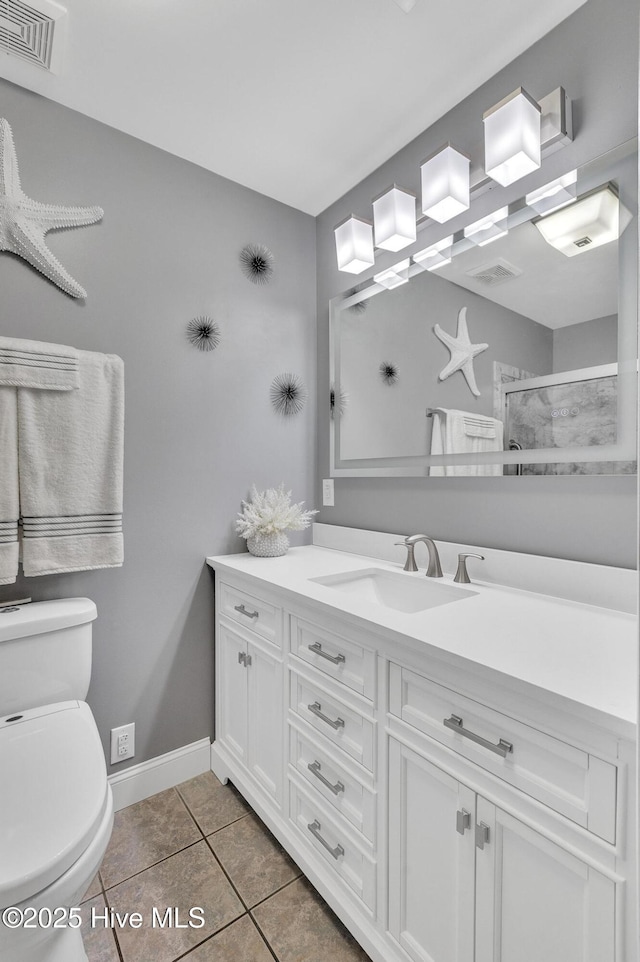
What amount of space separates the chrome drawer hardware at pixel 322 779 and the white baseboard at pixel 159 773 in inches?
28.7

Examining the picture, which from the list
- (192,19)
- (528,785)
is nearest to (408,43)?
(192,19)

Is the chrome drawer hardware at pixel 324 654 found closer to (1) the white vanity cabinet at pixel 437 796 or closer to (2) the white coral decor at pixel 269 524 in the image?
(1) the white vanity cabinet at pixel 437 796

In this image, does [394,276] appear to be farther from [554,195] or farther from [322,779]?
[322,779]

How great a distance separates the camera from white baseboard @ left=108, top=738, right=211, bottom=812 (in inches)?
64.7

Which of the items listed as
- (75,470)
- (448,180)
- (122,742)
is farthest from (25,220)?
(122,742)

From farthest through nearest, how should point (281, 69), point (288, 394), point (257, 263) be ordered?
point (288, 394) < point (257, 263) < point (281, 69)

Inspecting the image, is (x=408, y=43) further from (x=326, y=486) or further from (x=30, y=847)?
(x=30, y=847)

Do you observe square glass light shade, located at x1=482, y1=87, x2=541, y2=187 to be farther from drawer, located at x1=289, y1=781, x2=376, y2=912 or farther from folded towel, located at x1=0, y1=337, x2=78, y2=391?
drawer, located at x1=289, y1=781, x2=376, y2=912

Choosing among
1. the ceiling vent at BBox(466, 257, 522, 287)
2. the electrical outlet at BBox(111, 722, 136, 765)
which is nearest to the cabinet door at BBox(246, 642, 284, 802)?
the electrical outlet at BBox(111, 722, 136, 765)

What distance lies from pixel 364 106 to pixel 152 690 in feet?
7.11

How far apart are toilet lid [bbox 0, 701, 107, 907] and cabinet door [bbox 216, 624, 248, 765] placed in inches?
20.4

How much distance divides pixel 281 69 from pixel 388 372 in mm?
1004

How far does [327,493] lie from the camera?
212 cm

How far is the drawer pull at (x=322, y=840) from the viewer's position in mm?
1196
